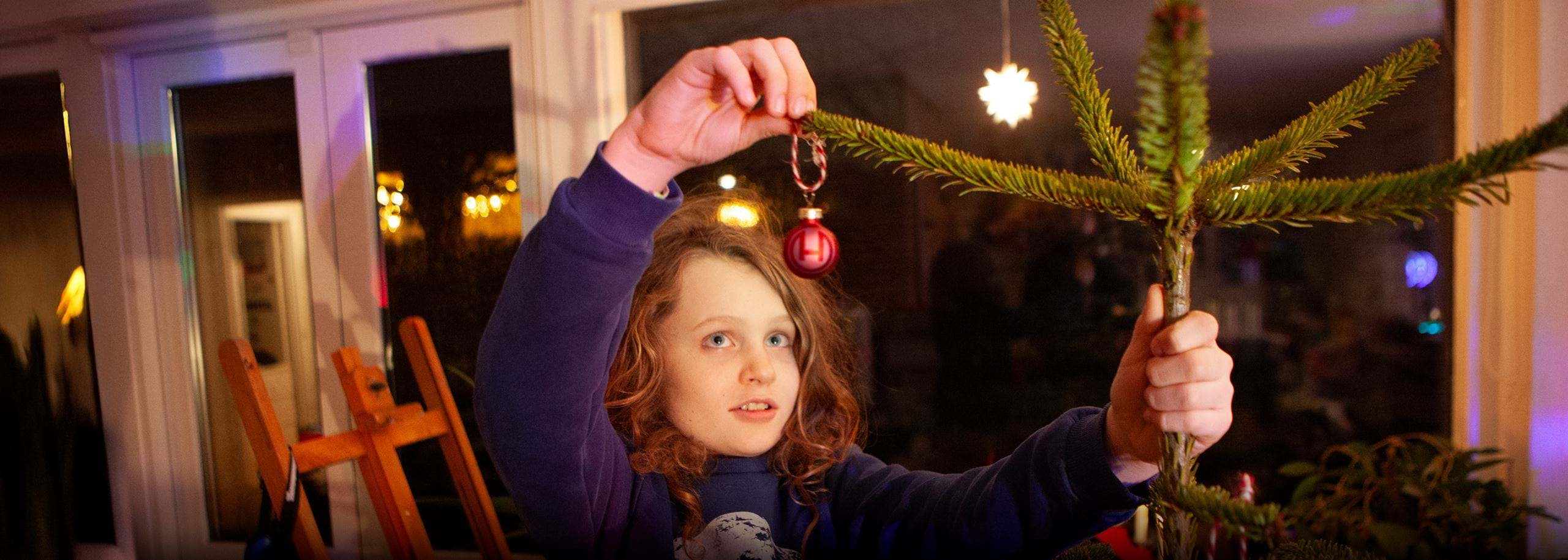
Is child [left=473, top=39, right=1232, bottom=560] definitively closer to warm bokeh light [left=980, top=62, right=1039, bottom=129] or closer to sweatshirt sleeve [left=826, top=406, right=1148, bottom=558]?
sweatshirt sleeve [left=826, top=406, right=1148, bottom=558]

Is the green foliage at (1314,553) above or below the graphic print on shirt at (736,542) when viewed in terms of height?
above

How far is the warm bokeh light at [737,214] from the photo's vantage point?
2.93ft

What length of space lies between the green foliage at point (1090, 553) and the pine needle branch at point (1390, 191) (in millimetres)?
362

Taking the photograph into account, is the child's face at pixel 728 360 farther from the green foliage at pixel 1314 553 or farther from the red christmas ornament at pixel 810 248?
the green foliage at pixel 1314 553

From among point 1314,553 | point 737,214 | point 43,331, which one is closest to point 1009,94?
point 737,214

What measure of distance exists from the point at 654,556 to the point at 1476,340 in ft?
3.70

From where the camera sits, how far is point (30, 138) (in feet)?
3.19

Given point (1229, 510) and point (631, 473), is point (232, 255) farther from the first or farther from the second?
point (1229, 510)

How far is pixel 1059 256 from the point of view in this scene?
1.02 metres

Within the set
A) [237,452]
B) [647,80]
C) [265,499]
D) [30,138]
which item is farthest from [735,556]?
[30,138]

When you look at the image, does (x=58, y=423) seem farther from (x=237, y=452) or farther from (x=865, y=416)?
(x=865, y=416)

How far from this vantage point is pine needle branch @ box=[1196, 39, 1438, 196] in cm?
51

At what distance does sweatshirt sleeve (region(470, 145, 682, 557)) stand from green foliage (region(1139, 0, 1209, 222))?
37 cm

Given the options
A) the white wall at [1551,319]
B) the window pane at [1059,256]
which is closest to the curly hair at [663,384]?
the window pane at [1059,256]
